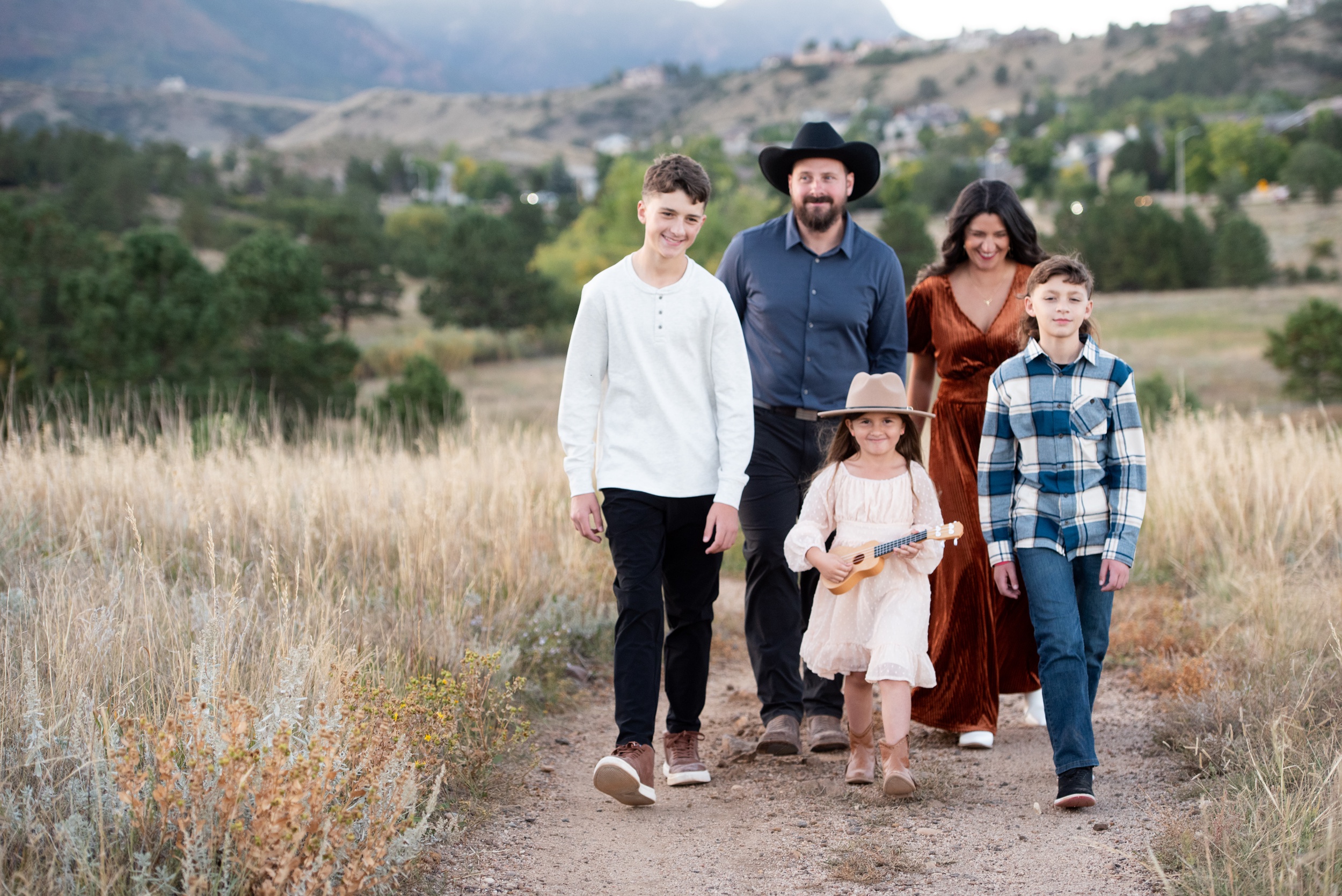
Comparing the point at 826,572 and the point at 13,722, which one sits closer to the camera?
the point at 13,722

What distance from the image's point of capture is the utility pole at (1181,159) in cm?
7825

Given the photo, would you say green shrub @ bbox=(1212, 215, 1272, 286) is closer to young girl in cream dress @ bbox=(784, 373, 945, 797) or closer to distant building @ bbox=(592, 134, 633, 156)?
young girl in cream dress @ bbox=(784, 373, 945, 797)

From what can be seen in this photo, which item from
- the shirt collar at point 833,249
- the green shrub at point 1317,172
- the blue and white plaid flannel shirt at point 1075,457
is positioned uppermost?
the green shrub at point 1317,172

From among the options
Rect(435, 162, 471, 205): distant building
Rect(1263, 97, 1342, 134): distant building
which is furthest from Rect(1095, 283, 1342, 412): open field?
Rect(435, 162, 471, 205): distant building

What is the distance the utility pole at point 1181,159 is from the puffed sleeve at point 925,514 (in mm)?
76437

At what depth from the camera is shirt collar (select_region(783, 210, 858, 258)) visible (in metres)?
4.51

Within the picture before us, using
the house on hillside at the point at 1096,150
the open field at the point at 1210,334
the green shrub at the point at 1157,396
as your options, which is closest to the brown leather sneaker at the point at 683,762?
the green shrub at the point at 1157,396

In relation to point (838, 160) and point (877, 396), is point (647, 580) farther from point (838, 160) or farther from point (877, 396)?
point (838, 160)

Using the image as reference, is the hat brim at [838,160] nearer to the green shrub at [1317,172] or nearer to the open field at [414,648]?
the open field at [414,648]

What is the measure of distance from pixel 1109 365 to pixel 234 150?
12036 centimetres

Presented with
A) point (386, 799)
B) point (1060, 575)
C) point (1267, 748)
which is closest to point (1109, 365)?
point (1060, 575)

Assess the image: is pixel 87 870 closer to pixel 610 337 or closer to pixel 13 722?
pixel 13 722

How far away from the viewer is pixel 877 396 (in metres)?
3.86

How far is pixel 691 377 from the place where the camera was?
3822 mm
